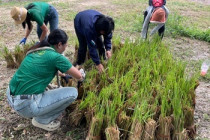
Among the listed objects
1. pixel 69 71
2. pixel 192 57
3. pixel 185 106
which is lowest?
pixel 192 57

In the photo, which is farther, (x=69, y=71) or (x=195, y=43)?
(x=195, y=43)

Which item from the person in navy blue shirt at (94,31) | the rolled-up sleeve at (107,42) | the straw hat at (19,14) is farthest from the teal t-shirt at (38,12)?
the rolled-up sleeve at (107,42)

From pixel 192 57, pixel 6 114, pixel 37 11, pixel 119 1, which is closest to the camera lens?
pixel 6 114

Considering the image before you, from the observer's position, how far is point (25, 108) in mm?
2311

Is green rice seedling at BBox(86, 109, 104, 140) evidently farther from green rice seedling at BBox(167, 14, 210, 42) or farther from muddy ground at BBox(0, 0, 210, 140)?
green rice seedling at BBox(167, 14, 210, 42)

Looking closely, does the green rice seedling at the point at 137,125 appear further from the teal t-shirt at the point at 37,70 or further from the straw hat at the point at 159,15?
the straw hat at the point at 159,15

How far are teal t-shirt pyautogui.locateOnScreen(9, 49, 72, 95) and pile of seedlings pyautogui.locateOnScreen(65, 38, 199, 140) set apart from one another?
1.39 ft

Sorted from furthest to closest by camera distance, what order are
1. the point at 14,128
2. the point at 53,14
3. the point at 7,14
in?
the point at 7,14
the point at 53,14
the point at 14,128

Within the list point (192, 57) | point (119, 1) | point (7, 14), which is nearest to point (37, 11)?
point (192, 57)

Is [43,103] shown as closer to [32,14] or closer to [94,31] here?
[94,31]

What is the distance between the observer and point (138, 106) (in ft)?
7.32

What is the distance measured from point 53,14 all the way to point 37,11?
0.66 metres

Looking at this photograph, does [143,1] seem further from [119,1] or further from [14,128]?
[14,128]

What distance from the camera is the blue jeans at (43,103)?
2.30 meters
